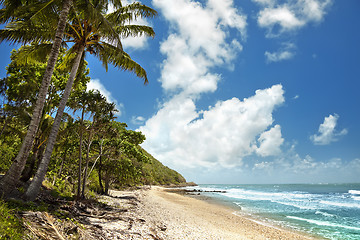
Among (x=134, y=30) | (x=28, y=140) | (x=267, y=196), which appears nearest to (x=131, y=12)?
(x=134, y=30)

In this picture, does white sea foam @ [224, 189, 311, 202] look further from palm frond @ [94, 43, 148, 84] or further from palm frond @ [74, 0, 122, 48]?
palm frond @ [74, 0, 122, 48]

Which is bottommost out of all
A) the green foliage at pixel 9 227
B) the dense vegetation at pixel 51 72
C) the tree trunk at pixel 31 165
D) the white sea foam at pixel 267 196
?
the white sea foam at pixel 267 196

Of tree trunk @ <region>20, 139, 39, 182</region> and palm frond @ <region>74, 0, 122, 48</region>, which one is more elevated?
palm frond @ <region>74, 0, 122, 48</region>

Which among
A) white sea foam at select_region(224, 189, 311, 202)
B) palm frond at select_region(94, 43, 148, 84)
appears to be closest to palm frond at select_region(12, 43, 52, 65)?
palm frond at select_region(94, 43, 148, 84)

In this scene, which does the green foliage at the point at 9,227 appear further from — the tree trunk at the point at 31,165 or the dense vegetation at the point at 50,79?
the tree trunk at the point at 31,165

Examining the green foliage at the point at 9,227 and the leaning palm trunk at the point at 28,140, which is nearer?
the green foliage at the point at 9,227

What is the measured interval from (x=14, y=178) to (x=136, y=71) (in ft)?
25.2

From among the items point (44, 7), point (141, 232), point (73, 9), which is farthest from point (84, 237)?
point (73, 9)

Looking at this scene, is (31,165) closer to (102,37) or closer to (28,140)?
(28,140)

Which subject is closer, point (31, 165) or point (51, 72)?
point (51, 72)

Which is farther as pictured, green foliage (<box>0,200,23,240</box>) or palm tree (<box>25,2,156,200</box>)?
palm tree (<box>25,2,156,200</box>)

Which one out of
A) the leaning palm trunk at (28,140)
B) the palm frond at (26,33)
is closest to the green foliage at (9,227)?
the leaning palm trunk at (28,140)

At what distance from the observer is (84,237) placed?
5695 mm

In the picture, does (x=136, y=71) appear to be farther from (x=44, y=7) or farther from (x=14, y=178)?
(x=14, y=178)
